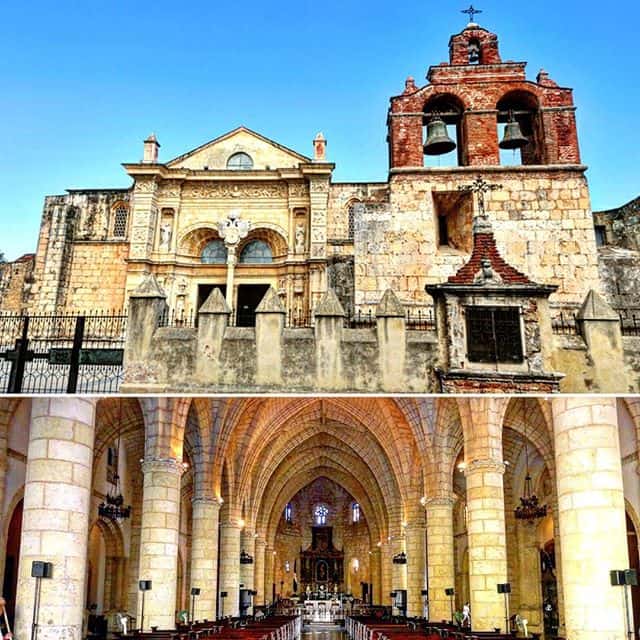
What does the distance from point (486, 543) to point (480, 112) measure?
12132mm

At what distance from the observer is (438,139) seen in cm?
2056

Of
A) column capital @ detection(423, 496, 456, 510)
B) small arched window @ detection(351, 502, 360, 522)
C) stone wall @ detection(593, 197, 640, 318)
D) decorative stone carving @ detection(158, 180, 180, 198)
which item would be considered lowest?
column capital @ detection(423, 496, 456, 510)

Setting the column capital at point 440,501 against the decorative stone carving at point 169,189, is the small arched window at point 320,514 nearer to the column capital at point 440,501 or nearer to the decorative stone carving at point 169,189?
the decorative stone carving at point 169,189

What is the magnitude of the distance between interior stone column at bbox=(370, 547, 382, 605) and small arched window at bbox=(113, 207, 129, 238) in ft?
83.4

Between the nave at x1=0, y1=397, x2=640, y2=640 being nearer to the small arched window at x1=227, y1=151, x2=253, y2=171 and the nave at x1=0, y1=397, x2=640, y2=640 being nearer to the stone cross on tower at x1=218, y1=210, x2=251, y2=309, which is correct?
the stone cross on tower at x1=218, y1=210, x2=251, y2=309

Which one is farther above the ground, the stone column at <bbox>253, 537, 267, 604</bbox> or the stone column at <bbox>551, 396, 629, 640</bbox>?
the stone column at <bbox>551, 396, 629, 640</bbox>

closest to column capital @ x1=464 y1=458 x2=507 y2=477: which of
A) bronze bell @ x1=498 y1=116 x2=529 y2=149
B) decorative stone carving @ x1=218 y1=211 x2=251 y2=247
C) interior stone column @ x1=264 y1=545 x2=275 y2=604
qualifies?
bronze bell @ x1=498 y1=116 x2=529 y2=149

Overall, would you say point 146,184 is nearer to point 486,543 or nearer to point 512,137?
point 512,137

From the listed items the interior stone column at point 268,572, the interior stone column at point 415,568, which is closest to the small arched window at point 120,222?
the interior stone column at point 415,568

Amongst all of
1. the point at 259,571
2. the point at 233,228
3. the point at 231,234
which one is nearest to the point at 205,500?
the point at 231,234

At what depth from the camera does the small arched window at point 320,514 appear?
60.2 meters

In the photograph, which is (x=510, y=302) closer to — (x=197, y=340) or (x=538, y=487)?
(x=197, y=340)

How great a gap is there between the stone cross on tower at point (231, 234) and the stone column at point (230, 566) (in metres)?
9.12

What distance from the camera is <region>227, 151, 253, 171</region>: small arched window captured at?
1352 inches
